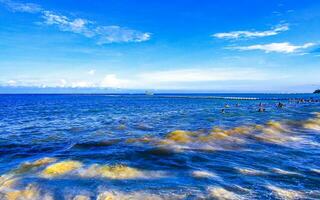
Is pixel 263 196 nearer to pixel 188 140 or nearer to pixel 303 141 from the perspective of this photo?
pixel 188 140

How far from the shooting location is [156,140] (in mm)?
25547

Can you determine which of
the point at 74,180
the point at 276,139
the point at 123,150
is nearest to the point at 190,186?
the point at 74,180

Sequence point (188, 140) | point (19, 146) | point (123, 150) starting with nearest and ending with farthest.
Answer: point (123, 150), point (19, 146), point (188, 140)

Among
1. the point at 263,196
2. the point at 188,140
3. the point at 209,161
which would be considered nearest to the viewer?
the point at 263,196

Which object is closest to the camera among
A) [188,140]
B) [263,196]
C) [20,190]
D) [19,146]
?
[263,196]

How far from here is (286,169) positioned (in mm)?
15977

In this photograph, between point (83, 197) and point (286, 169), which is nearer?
point (83, 197)

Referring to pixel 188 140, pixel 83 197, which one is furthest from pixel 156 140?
pixel 83 197

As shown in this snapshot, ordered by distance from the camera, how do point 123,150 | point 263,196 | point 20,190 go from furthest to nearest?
1. point 123,150
2. point 20,190
3. point 263,196

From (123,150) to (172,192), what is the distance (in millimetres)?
9766

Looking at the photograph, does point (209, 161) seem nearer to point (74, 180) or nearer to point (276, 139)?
point (74, 180)

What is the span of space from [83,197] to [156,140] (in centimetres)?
1392

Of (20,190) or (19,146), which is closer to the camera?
(20,190)

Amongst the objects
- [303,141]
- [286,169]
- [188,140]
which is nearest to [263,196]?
[286,169]
